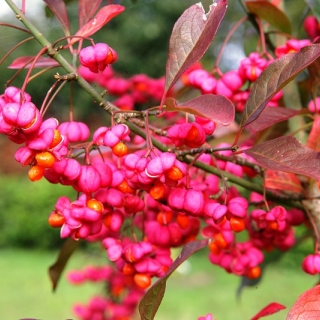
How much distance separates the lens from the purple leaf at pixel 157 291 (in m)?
0.51

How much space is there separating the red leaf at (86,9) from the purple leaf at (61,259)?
417 mm

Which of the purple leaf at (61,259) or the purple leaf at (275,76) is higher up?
the purple leaf at (275,76)

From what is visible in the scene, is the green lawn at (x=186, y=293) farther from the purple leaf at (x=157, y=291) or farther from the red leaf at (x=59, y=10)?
the purple leaf at (x=157, y=291)

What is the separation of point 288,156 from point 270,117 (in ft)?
0.57

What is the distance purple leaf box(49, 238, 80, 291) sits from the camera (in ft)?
3.21

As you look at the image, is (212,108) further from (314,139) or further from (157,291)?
(314,139)

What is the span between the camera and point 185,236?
839 mm

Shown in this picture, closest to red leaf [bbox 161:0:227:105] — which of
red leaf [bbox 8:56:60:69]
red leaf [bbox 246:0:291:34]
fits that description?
red leaf [bbox 8:56:60:69]

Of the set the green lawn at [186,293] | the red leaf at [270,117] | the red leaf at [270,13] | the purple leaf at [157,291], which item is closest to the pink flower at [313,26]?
the red leaf at [270,13]

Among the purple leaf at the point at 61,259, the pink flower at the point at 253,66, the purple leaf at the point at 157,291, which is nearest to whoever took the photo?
the purple leaf at the point at 157,291

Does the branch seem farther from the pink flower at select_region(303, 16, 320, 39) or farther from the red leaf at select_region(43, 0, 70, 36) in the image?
the pink flower at select_region(303, 16, 320, 39)

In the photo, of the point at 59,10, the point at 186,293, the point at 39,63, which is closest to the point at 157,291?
the point at 39,63

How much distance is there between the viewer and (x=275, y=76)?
23.5 inches

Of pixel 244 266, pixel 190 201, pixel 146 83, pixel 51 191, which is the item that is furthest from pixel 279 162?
pixel 51 191
